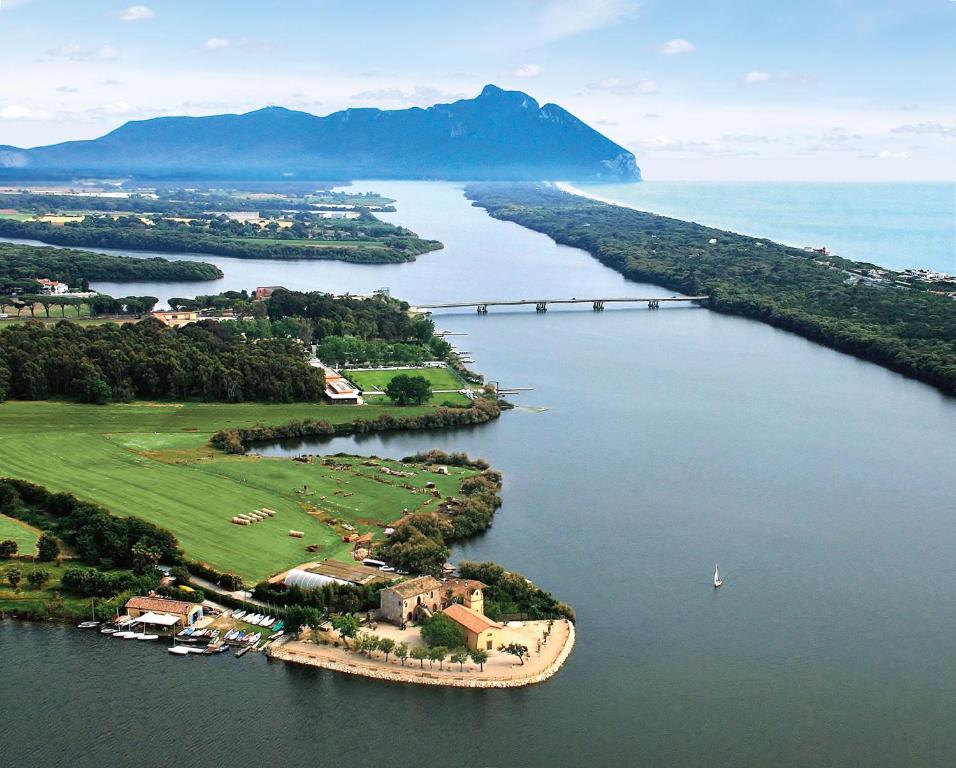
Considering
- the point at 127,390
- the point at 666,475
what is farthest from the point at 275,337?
the point at 666,475

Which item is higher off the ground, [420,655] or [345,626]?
[345,626]

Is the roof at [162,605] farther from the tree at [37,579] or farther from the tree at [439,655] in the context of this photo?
the tree at [439,655]

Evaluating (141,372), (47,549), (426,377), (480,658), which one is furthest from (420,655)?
(426,377)

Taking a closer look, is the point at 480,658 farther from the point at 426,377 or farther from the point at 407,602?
the point at 426,377

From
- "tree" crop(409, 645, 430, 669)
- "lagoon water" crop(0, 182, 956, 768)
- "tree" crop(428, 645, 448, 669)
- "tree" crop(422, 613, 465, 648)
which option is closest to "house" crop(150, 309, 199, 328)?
"lagoon water" crop(0, 182, 956, 768)

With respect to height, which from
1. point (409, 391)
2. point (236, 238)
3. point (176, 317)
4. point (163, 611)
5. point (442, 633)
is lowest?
point (163, 611)

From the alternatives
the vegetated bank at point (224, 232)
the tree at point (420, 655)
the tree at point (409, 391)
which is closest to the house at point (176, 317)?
the tree at point (409, 391)
